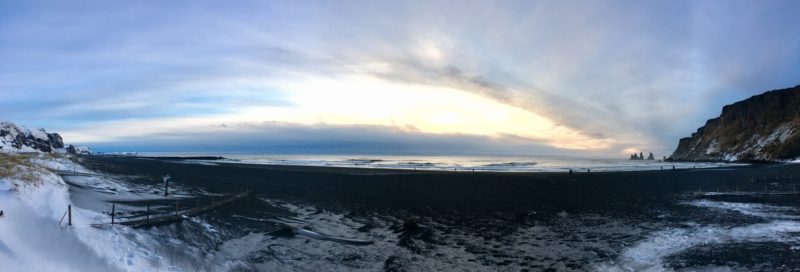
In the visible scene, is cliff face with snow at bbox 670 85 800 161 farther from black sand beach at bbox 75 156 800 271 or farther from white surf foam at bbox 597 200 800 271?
white surf foam at bbox 597 200 800 271

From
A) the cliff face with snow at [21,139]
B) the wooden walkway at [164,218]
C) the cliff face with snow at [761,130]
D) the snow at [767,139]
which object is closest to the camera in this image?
A: the wooden walkway at [164,218]

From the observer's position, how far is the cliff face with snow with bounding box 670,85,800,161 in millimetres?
138125

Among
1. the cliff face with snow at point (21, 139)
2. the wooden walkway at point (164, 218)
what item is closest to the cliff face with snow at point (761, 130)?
the wooden walkway at point (164, 218)

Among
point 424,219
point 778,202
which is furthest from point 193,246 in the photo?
point 778,202

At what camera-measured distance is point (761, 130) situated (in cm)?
16425

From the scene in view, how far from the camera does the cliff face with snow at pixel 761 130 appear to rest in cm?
13812

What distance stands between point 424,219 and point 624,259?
1316cm

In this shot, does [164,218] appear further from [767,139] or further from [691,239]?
[767,139]

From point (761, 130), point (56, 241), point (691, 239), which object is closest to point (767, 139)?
point (761, 130)

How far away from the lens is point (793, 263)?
16.2m

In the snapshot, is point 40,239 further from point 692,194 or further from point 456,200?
point 692,194

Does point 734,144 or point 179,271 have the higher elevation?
point 734,144

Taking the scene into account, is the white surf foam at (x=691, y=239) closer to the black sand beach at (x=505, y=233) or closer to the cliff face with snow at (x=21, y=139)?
the black sand beach at (x=505, y=233)

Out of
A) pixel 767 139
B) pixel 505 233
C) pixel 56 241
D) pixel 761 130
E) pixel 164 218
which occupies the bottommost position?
pixel 505 233
